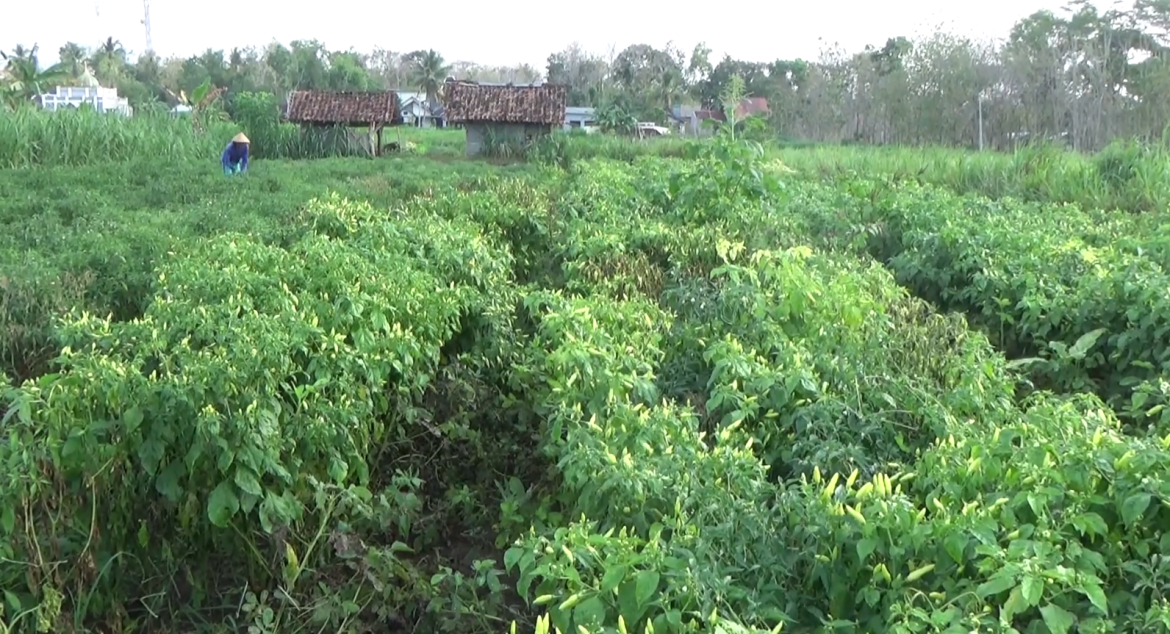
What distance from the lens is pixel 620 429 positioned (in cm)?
315

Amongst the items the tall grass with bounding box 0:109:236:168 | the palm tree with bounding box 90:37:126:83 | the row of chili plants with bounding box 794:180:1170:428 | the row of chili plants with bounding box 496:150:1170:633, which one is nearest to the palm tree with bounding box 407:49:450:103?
the palm tree with bounding box 90:37:126:83

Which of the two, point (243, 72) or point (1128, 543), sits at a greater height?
point (243, 72)

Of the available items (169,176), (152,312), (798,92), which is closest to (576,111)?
(798,92)

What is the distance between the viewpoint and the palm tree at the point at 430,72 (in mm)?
60562

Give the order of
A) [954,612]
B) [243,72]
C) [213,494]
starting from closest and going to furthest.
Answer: [954,612] → [213,494] → [243,72]

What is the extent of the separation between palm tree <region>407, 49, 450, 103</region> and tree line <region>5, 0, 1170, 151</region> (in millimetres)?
259

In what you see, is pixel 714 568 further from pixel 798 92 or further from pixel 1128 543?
pixel 798 92

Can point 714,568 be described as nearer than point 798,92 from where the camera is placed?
Yes

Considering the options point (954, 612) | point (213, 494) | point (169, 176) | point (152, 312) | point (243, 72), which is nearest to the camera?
point (954, 612)

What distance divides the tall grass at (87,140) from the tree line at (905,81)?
11.5ft

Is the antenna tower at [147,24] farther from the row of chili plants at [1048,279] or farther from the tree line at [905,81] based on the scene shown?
the row of chili plants at [1048,279]

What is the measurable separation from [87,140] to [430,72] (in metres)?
44.4

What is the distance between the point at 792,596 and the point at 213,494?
171 cm

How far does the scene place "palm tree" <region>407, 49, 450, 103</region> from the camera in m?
60.6
